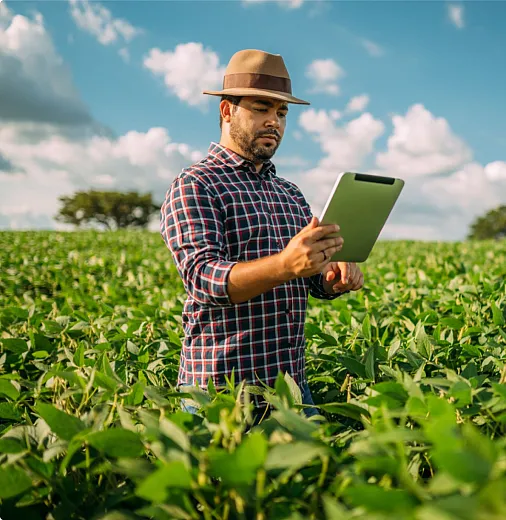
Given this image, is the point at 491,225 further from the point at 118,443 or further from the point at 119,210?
the point at 118,443

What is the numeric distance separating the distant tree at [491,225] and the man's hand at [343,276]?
58.6 m

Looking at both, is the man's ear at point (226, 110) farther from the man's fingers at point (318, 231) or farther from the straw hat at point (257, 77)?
the man's fingers at point (318, 231)

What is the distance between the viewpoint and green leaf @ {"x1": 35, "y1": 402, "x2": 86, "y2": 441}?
1444 millimetres

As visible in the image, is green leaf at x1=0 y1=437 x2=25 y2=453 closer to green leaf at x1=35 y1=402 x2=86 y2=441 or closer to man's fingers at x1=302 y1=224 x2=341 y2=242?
green leaf at x1=35 y1=402 x2=86 y2=441

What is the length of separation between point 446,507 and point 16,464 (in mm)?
993

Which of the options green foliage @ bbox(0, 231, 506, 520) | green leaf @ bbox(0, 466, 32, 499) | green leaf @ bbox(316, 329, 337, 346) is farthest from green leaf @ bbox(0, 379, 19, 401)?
green leaf @ bbox(316, 329, 337, 346)

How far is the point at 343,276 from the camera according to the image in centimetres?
272

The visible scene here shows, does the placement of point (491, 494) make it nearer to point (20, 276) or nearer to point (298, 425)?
point (298, 425)

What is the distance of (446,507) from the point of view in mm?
943

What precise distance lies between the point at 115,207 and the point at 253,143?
195ft

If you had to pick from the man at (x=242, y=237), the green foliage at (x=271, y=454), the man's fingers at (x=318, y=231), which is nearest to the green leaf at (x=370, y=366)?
Answer: the green foliage at (x=271, y=454)

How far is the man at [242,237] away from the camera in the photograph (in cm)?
242

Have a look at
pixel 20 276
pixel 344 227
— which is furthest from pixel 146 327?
pixel 20 276

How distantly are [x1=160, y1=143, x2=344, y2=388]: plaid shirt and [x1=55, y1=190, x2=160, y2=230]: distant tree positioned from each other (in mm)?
58811
